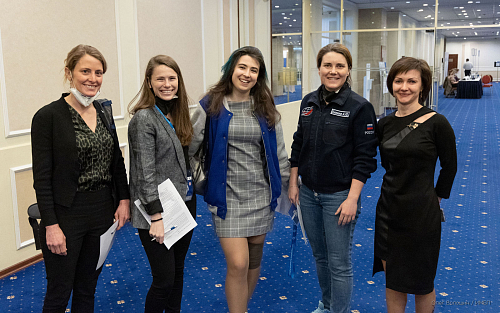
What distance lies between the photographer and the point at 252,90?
2.26 meters

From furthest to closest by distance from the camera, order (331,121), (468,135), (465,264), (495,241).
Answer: (468,135) → (495,241) → (465,264) → (331,121)

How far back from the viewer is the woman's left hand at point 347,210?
82.0 inches

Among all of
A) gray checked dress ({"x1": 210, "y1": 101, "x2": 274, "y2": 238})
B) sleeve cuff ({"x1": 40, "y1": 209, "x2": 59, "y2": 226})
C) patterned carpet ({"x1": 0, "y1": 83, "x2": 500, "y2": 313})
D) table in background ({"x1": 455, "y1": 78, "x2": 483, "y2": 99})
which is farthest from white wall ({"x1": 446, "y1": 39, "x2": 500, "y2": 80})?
sleeve cuff ({"x1": 40, "y1": 209, "x2": 59, "y2": 226})

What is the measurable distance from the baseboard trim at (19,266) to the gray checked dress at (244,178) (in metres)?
2.06

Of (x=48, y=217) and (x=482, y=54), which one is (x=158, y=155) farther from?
(x=482, y=54)

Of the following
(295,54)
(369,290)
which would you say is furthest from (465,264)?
(295,54)

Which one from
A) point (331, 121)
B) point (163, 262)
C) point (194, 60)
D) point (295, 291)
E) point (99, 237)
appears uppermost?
point (194, 60)

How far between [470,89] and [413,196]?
1928cm

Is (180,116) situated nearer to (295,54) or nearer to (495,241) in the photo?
(495,241)

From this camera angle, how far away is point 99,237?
6.24 feet

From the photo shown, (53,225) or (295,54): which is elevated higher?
(295,54)

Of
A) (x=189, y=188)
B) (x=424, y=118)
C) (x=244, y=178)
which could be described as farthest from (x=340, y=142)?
(x=189, y=188)

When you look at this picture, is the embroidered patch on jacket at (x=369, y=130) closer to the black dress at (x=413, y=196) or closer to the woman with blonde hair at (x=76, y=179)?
the black dress at (x=413, y=196)

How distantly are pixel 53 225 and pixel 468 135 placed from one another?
31.2 ft
